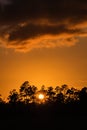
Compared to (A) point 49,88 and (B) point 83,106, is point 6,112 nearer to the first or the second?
(B) point 83,106

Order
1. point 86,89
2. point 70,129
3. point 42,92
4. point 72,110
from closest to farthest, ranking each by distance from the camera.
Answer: point 70,129, point 72,110, point 86,89, point 42,92

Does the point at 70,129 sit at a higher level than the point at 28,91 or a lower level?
lower

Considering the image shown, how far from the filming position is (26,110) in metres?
75.8

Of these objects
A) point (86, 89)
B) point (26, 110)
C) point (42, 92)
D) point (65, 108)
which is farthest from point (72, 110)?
point (42, 92)

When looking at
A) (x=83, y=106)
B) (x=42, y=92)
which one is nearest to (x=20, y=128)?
(x=83, y=106)

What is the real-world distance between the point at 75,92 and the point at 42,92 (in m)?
A: 12.2

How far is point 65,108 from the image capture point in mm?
75250

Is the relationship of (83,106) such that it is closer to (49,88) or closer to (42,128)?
(42,128)

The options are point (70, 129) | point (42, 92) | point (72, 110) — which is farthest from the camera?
point (42, 92)

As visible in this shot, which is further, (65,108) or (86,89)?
(86,89)

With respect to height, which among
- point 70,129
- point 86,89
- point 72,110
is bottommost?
point 70,129

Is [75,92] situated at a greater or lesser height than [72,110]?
greater

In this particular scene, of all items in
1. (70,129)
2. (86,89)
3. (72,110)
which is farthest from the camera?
(86,89)

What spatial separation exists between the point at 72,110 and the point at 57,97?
1926 inches
